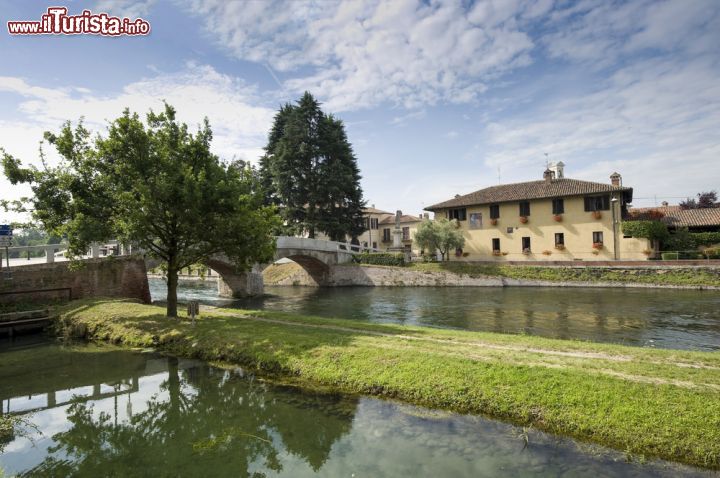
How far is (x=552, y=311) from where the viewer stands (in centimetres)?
2286

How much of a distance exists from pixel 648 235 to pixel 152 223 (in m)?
40.5

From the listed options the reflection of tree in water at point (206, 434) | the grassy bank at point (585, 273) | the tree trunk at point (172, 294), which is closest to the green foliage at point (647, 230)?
the grassy bank at point (585, 273)

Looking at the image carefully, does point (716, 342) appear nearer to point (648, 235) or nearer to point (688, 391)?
point (688, 391)

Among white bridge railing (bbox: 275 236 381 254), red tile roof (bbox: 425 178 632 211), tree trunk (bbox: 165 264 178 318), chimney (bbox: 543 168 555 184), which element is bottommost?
tree trunk (bbox: 165 264 178 318)

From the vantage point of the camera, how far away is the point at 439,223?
4438cm

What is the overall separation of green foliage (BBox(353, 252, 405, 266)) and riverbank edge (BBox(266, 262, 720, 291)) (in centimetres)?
124

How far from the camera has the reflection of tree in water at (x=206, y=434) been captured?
21.9 ft

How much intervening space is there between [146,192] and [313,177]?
3472cm

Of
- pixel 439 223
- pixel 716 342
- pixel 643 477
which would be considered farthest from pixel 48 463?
pixel 439 223

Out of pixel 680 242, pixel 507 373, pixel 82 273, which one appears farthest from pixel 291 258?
pixel 680 242

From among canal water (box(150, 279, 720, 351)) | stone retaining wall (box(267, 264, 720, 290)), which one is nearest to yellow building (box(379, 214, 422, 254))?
stone retaining wall (box(267, 264, 720, 290))

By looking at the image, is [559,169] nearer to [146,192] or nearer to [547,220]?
[547,220]

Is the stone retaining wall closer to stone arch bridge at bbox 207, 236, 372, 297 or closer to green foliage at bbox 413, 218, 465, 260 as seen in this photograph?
stone arch bridge at bbox 207, 236, 372, 297

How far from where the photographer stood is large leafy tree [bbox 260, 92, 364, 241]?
47656 millimetres
